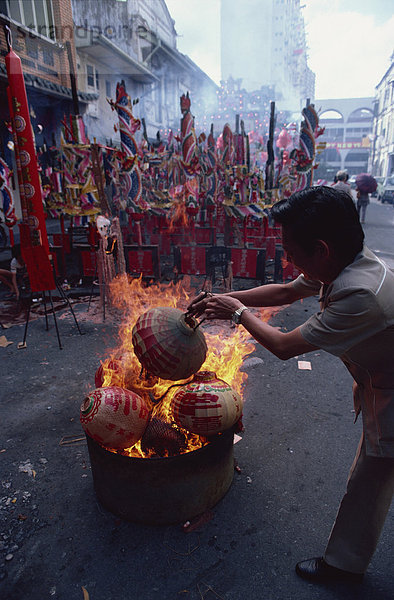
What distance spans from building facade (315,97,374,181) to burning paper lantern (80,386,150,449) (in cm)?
7887

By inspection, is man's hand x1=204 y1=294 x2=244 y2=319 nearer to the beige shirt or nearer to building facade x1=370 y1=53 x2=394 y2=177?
the beige shirt

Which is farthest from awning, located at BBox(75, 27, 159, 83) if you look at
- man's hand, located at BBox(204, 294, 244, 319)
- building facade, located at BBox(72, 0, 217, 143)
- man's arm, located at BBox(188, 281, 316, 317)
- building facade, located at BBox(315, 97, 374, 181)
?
building facade, located at BBox(315, 97, 374, 181)

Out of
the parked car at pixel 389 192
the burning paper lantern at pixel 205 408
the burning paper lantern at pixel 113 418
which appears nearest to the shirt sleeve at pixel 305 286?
the burning paper lantern at pixel 205 408

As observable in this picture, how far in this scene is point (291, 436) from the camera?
388 cm

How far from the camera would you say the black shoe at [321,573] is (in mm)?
2369

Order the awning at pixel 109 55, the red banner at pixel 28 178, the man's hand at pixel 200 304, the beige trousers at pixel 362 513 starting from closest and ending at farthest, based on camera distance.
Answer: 1. the beige trousers at pixel 362 513
2. the man's hand at pixel 200 304
3. the red banner at pixel 28 178
4. the awning at pixel 109 55

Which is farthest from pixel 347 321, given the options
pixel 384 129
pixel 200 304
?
pixel 384 129

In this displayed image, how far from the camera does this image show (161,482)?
2.62m

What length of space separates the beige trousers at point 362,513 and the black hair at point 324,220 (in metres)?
1.19

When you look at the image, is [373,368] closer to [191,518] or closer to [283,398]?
[191,518]

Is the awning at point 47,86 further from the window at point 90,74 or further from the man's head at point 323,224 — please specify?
the man's head at point 323,224

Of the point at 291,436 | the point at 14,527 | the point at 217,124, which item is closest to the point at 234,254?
the point at 291,436

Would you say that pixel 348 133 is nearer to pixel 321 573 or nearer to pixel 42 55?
pixel 42 55

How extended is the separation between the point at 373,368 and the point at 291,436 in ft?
7.25
